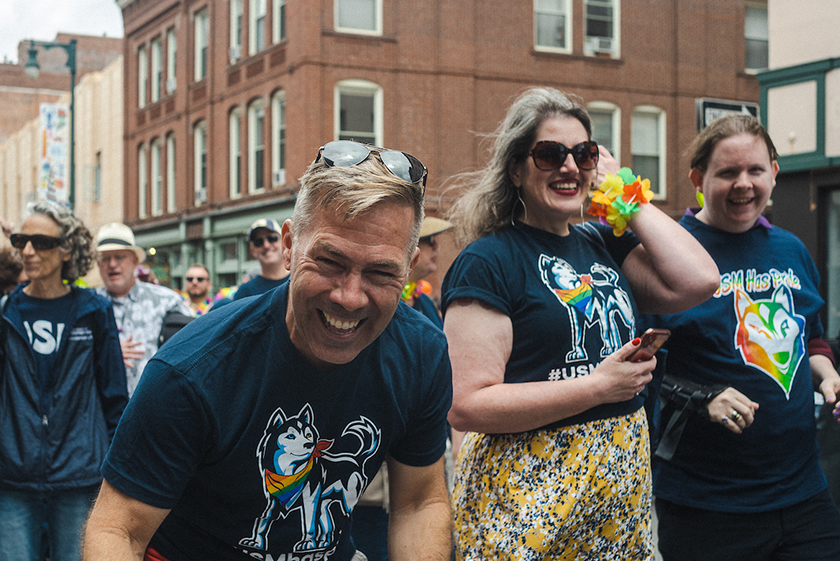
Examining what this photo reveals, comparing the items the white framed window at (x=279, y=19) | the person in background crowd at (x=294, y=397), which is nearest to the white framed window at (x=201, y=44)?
the white framed window at (x=279, y=19)

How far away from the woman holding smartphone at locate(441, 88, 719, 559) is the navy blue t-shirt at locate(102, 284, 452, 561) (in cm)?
50

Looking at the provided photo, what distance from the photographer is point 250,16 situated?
2241 centimetres

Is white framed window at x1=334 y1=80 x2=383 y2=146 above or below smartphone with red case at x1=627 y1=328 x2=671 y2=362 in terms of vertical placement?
above

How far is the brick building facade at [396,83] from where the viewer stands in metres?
20.1

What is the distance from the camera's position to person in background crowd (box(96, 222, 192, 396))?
5652 mm

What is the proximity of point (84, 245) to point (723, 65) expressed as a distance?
70.3 ft

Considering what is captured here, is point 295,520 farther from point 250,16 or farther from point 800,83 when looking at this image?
point 250,16

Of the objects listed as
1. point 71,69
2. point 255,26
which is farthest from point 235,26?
point 71,69

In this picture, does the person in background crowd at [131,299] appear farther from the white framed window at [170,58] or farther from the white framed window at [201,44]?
the white framed window at [170,58]

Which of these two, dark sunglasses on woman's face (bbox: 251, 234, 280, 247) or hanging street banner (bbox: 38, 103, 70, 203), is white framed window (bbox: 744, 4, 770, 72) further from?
hanging street banner (bbox: 38, 103, 70, 203)

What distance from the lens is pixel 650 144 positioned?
885 inches

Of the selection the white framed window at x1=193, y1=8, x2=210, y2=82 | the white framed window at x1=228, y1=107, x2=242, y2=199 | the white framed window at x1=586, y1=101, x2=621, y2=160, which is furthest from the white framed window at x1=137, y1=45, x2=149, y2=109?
the white framed window at x1=586, y1=101, x2=621, y2=160

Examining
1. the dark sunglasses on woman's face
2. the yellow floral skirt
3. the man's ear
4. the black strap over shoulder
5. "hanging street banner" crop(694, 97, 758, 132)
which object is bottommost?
the yellow floral skirt

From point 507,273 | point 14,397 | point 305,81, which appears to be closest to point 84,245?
point 14,397
